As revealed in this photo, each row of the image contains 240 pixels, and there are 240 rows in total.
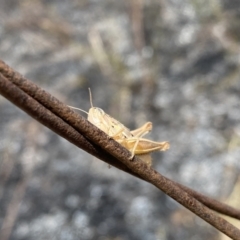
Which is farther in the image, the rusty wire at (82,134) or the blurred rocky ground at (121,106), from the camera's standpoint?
the blurred rocky ground at (121,106)

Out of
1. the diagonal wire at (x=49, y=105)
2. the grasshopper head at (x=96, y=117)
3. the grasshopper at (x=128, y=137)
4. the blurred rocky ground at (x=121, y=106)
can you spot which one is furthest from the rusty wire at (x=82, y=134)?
the blurred rocky ground at (x=121, y=106)

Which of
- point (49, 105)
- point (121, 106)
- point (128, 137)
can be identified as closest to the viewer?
point (49, 105)

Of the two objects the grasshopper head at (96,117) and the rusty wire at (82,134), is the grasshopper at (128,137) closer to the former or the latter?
the grasshopper head at (96,117)

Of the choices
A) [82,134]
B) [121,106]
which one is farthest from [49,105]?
[121,106]

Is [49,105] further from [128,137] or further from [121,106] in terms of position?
[121,106]

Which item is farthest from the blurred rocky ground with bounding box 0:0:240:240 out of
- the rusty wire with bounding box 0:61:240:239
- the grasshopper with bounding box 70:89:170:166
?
the rusty wire with bounding box 0:61:240:239

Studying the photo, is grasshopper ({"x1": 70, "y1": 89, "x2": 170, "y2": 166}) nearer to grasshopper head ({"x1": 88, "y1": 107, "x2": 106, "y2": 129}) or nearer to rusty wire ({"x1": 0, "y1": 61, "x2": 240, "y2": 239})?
grasshopper head ({"x1": 88, "y1": 107, "x2": 106, "y2": 129})
